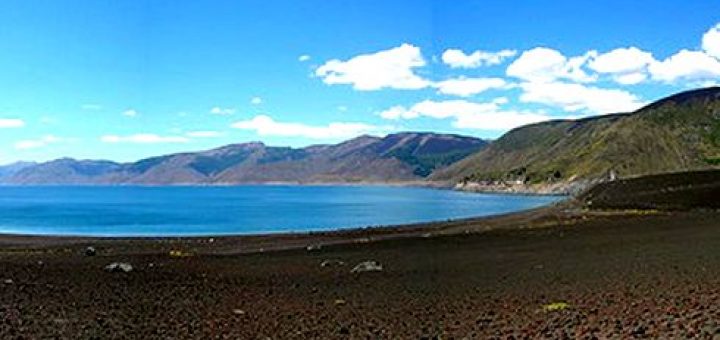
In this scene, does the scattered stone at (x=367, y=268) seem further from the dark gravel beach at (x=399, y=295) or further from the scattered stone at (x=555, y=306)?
the scattered stone at (x=555, y=306)

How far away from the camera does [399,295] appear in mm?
22719

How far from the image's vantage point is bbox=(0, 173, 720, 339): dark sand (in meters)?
15.7

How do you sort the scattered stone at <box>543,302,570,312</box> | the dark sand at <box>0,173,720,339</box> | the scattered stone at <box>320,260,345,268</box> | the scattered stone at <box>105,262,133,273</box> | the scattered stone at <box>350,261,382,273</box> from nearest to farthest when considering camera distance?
the dark sand at <box>0,173,720,339</box>
the scattered stone at <box>543,302,570,312</box>
the scattered stone at <box>105,262,133,273</box>
the scattered stone at <box>350,261,382,273</box>
the scattered stone at <box>320,260,345,268</box>

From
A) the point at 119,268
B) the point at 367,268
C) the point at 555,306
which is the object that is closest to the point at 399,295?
the point at 555,306

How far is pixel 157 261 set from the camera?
125ft

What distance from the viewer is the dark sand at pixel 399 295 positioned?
15.7 m

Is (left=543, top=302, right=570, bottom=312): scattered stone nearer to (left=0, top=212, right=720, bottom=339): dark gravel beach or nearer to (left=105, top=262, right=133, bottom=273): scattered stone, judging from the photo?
(left=0, top=212, right=720, bottom=339): dark gravel beach

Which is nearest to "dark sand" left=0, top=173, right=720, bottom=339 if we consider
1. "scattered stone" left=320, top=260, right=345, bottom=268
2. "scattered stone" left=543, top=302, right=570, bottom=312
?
"scattered stone" left=543, top=302, right=570, bottom=312

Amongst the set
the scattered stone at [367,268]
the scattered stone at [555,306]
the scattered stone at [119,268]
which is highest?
the scattered stone at [555,306]

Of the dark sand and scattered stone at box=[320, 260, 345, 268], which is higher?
the dark sand

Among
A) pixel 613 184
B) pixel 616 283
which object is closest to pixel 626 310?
pixel 616 283

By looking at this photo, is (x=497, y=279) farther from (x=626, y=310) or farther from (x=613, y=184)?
(x=613, y=184)

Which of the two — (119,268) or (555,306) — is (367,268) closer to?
(119,268)

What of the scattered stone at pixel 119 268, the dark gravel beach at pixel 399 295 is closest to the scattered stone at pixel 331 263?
the dark gravel beach at pixel 399 295
